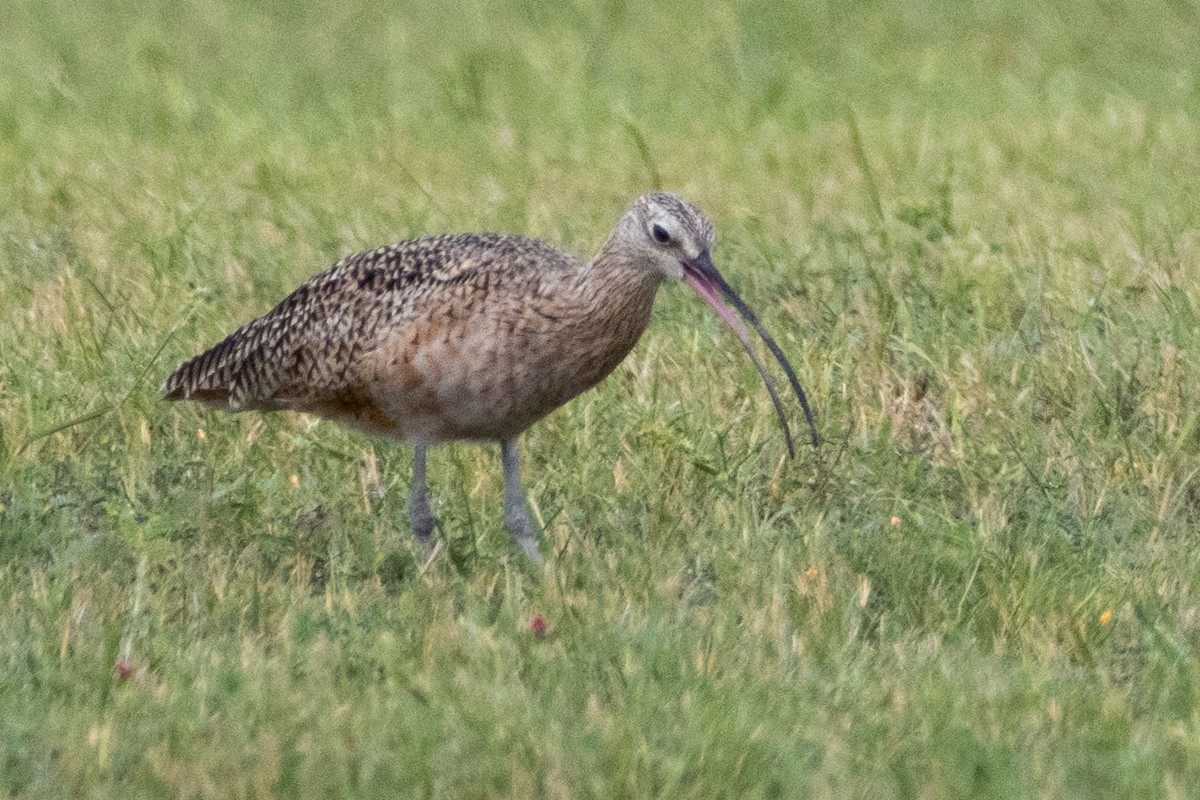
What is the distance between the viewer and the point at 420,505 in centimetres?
563

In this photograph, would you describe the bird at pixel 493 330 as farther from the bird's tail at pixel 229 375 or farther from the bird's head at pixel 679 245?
the bird's tail at pixel 229 375

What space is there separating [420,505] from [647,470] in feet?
2.22

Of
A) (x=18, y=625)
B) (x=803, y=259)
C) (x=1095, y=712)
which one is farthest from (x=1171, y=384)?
(x=18, y=625)

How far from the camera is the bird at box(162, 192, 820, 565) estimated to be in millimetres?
5422

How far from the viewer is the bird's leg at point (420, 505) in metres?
5.55

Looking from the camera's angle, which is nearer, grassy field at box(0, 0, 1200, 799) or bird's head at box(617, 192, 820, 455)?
grassy field at box(0, 0, 1200, 799)

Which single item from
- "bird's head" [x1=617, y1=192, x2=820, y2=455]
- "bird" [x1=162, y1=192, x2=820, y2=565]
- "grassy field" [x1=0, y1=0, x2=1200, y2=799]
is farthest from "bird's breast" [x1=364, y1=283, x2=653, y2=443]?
"grassy field" [x1=0, y1=0, x2=1200, y2=799]

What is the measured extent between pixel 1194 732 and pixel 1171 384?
2.44 meters

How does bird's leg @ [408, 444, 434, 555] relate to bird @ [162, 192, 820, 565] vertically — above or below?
below

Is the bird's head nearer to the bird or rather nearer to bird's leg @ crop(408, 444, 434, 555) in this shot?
the bird

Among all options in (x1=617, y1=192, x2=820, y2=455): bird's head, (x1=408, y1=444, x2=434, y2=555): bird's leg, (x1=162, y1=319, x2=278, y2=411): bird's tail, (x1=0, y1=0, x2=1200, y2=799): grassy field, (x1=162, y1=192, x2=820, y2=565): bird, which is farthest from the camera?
(x1=162, y1=319, x2=278, y2=411): bird's tail

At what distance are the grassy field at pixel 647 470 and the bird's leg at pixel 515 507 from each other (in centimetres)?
9

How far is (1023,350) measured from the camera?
6.88m

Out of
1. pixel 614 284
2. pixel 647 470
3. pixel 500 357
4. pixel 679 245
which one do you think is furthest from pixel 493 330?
pixel 647 470
